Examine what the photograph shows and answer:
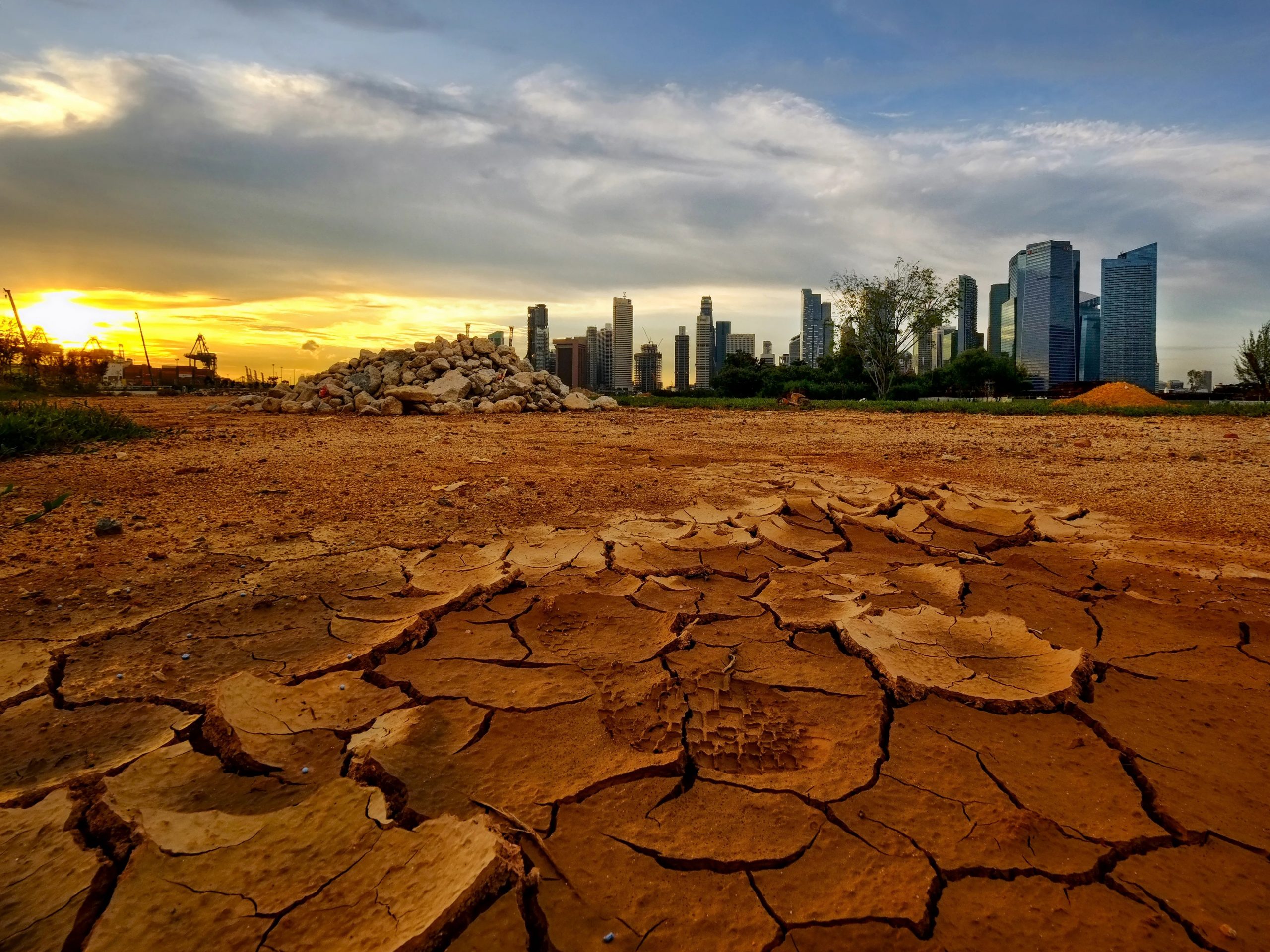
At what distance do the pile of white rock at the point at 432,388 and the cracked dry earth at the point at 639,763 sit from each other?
10072 mm

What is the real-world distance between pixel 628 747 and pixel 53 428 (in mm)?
6969

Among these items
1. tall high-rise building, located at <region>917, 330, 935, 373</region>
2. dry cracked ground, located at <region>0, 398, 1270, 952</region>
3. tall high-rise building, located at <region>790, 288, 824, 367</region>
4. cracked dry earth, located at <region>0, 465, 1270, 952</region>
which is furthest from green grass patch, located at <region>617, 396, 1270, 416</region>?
tall high-rise building, located at <region>790, 288, 824, 367</region>

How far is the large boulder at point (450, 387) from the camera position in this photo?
12531mm

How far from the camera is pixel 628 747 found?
152cm

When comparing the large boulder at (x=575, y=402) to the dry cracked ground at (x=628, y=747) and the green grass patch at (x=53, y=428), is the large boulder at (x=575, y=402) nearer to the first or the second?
the green grass patch at (x=53, y=428)

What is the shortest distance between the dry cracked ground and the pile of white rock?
951 centimetres

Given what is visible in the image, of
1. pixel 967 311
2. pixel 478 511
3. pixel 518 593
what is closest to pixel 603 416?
pixel 478 511

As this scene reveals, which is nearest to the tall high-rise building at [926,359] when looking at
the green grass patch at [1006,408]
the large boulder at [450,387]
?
the green grass patch at [1006,408]

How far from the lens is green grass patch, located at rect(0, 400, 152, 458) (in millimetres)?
5277

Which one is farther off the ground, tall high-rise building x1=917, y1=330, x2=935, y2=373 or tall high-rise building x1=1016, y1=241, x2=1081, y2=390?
tall high-rise building x1=1016, y1=241, x2=1081, y2=390

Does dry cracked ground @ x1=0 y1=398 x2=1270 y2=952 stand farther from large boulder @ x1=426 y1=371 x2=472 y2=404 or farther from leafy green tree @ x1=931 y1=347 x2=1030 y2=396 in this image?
leafy green tree @ x1=931 y1=347 x2=1030 y2=396

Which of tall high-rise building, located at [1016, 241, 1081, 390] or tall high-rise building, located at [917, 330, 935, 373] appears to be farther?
tall high-rise building, located at [1016, 241, 1081, 390]

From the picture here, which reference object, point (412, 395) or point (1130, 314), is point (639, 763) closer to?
point (412, 395)

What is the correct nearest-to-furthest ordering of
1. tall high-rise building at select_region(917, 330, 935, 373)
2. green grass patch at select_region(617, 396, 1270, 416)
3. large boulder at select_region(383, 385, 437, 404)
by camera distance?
green grass patch at select_region(617, 396, 1270, 416) → large boulder at select_region(383, 385, 437, 404) → tall high-rise building at select_region(917, 330, 935, 373)
